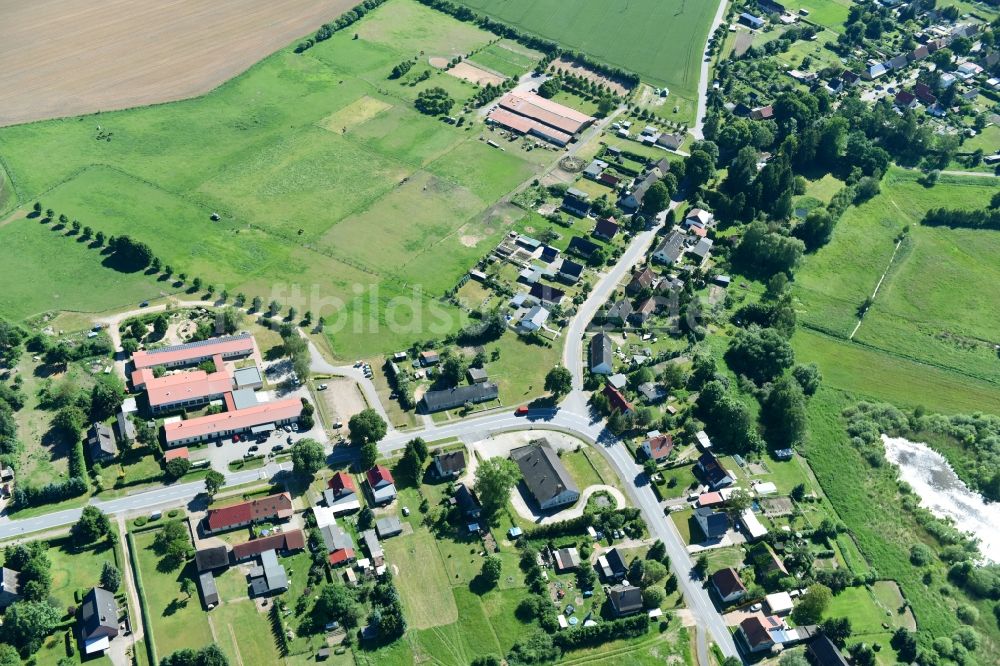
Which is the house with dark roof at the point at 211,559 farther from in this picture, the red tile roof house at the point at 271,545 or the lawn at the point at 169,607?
the lawn at the point at 169,607

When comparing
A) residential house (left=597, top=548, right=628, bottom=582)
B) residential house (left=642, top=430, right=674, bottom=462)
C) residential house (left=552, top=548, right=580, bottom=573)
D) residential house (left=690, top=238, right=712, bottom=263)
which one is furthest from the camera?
residential house (left=690, top=238, right=712, bottom=263)

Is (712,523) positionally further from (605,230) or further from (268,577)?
(605,230)

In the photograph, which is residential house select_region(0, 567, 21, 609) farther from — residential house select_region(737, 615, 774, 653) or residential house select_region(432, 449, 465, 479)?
residential house select_region(737, 615, 774, 653)

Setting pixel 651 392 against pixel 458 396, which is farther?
pixel 651 392

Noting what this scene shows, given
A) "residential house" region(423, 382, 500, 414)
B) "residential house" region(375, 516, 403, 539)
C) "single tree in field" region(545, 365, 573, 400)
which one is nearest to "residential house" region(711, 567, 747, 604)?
"single tree in field" region(545, 365, 573, 400)

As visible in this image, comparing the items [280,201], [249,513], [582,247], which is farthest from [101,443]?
[582,247]

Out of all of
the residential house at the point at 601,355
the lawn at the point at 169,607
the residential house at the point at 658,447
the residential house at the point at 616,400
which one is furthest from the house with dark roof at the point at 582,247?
the lawn at the point at 169,607
